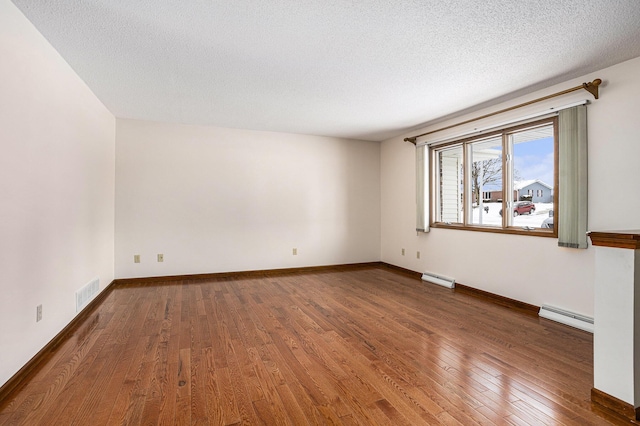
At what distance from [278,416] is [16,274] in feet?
6.28

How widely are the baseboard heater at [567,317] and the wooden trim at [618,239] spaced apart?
63.1 inches

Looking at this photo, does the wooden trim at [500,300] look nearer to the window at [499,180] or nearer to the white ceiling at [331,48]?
the window at [499,180]

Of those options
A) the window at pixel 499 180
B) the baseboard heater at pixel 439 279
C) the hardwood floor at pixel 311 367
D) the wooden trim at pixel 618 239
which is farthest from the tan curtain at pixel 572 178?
the baseboard heater at pixel 439 279

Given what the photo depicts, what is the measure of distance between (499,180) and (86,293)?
4980 mm

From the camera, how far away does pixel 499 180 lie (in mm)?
4004

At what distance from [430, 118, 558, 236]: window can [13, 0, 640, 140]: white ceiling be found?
58cm

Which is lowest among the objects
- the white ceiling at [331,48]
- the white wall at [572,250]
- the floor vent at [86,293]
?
the floor vent at [86,293]

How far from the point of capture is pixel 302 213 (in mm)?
5660

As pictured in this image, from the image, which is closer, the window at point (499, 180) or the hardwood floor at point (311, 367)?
the hardwood floor at point (311, 367)

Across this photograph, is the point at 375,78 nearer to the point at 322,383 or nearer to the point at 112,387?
the point at 322,383

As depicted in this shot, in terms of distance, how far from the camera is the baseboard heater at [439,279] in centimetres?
446

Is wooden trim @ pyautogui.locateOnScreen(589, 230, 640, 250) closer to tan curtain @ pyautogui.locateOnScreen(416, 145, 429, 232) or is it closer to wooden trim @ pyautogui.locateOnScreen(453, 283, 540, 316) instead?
wooden trim @ pyautogui.locateOnScreen(453, 283, 540, 316)

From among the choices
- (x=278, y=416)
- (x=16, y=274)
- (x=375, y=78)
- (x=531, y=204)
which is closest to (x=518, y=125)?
(x=531, y=204)

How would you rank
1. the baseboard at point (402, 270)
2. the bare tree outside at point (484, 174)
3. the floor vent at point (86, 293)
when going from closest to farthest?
the floor vent at point (86, 293) → the bare tree outside at point (484, 174) → the baseboard at point (402, 270)
